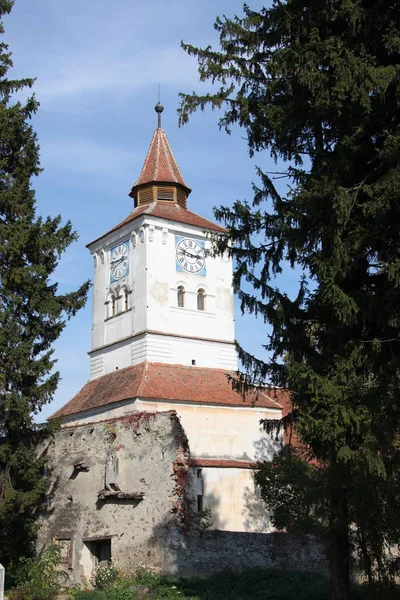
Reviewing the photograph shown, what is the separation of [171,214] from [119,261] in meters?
3.35

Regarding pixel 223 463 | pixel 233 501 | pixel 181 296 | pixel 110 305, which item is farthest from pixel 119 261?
pixel 233 501

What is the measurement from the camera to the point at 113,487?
794 inches

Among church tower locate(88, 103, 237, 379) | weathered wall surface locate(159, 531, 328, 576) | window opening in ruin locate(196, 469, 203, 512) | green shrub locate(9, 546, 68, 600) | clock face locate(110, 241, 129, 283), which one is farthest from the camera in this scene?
clock face locate(110, 241, 129, 283)

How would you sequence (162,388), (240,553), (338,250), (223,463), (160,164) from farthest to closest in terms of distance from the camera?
(160,164), (162,388), (223,463), (240,553), (338,250)

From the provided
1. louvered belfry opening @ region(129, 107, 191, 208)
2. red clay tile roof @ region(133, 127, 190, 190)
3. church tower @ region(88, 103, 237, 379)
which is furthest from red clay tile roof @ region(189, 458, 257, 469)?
red clay tile roof @ region(133, 127, 190, 190)

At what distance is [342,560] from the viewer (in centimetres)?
1144

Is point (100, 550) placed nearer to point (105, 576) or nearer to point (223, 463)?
point (105, 576)

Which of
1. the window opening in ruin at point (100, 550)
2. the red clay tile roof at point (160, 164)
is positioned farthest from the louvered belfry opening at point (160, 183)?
the window opening in ruin at point (100, 550)

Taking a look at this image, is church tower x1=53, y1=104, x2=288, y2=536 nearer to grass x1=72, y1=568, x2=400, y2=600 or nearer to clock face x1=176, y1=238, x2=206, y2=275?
clock face x1=176, y1=238, x2=206, y2=275

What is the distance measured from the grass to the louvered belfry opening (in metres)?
23.3

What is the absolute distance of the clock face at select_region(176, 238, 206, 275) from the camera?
1428 inches

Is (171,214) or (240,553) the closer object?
(240,553)

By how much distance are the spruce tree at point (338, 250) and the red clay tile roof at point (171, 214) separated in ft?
75.2

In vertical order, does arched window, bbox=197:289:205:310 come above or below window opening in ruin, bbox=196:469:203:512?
above
